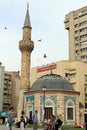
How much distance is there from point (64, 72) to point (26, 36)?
66.7 feet

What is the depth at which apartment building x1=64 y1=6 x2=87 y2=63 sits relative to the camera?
87.0 metres

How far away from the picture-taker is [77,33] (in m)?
89.5

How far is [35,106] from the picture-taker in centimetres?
4747

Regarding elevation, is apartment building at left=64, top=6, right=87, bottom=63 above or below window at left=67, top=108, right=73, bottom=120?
above

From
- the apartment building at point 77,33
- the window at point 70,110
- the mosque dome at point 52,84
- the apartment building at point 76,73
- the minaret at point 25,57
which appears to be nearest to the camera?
the window at point 70,110

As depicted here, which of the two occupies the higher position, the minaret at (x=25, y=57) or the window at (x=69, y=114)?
the minaret at (x=25, y=57)

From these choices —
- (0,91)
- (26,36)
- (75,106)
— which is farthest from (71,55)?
(75,106)

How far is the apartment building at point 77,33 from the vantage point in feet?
285

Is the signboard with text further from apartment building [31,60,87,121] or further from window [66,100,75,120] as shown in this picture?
window [66,100,75,120]

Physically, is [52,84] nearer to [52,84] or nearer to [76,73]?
[52,84]

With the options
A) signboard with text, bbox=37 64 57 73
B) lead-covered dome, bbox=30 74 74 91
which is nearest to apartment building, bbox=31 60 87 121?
signboard with text, bbox=37 64 57 73

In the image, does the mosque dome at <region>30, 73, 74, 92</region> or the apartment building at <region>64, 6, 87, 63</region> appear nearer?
the mosque dome at <region>30, 73, 74, 92</region>

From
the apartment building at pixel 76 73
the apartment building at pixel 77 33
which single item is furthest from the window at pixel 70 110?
the apartment building at pixel 77 33

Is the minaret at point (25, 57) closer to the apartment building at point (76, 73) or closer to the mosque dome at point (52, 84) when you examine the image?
the mosque dome at point (52, 84)
